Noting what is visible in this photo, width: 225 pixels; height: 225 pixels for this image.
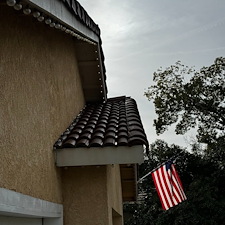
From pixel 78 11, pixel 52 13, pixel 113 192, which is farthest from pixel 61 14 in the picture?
pixel 113 192

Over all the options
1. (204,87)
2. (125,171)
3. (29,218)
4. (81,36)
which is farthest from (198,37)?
(29,218)

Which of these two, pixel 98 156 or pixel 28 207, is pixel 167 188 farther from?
pixel 28 207

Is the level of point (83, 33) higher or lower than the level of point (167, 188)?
higher

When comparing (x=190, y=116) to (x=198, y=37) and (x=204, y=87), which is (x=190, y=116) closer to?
(x=204, y=87)

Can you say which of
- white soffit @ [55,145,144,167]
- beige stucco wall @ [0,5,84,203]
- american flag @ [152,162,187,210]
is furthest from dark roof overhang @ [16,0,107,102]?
american flag @ [152,162,187,210]

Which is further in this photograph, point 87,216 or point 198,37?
point 198,37

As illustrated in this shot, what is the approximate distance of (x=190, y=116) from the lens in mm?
24641

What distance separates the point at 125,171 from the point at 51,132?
439cm

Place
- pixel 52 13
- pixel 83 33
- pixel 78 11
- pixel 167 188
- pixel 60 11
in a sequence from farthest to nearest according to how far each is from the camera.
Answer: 1. pixel 167 188
2. pixel 83 33
3. pixel 78 11
4. pixel 60 11
5. pixel 52 13

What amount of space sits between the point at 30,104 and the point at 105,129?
1708 mm

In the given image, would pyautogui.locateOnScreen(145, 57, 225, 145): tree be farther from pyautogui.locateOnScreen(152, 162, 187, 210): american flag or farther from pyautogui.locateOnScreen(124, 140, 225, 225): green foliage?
pyautogui.locateOnScreen(152, 162, 187, 210): american flag

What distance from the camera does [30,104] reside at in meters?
4.13

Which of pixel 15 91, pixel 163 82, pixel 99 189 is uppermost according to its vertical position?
pixel 163 82

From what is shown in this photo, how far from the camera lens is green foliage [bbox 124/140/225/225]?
2092 centimetres
